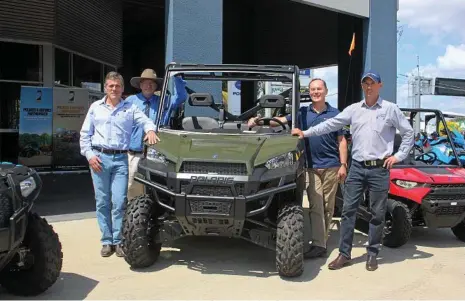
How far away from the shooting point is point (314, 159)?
545cm

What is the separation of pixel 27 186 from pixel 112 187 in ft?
5.20

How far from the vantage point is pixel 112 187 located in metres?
5.25

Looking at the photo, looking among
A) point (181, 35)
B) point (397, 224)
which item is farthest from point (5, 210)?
point (181, 35)

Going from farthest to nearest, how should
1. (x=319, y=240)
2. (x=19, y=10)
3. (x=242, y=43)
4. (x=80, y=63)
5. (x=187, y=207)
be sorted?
(x=242, y=43), (x=80, y=63), (x=19, y=10), (x=319, y=240), (x=187, y=207)

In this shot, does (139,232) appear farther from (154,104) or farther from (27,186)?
(154,104)

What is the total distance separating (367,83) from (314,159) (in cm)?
98

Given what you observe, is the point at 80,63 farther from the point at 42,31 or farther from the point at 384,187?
the point at 384,187

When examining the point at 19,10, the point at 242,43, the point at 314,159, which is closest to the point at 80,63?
the point at 19,10

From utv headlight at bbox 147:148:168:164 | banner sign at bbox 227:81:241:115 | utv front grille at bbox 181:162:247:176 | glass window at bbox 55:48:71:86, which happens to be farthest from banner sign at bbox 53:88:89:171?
utv front grille at bbox 181:162:247:176

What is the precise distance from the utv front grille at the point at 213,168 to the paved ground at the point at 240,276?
3.31ft

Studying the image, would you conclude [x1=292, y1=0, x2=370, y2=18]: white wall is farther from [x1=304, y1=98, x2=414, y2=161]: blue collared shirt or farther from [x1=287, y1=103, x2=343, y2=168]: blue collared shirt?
[x1=304, y1=98, x2=414, y2=161]: blue collared shirt

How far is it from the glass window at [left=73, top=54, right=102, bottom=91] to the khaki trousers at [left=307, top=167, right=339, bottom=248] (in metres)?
10.4

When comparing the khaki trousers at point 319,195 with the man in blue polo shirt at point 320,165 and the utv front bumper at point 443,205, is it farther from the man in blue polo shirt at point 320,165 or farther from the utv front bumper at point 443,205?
the utv front bumper at point 443,205

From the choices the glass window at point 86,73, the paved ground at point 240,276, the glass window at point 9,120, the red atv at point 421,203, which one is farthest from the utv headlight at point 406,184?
the glass window at point 86,73
